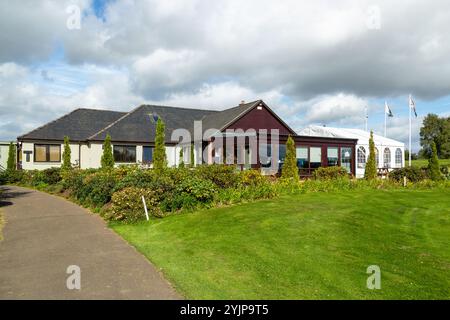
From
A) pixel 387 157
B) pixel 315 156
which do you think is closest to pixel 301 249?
pixel 315 156

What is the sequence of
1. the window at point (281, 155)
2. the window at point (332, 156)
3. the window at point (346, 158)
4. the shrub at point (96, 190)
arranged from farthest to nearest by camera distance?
the window at point (346, 158)
the window at point (332, 156)
the window at point (281, 155)
the shrub at point (96, 190)

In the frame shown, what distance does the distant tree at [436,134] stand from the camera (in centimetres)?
7575

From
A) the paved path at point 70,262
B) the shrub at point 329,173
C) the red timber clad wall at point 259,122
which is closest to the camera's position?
the paved path at point 70,262

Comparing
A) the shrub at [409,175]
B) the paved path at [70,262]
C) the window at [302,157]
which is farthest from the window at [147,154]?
the shrub at [409,175]

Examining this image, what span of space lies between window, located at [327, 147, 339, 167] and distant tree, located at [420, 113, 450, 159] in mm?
56912

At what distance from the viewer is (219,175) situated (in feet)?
52.8

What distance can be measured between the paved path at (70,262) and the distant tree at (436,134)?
78.9 metres

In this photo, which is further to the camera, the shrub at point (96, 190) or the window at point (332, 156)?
the window at point (332, 156)

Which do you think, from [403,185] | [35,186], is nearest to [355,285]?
[403,185]

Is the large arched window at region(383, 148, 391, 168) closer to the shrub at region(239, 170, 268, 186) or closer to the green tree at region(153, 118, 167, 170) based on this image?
the shrub at region(239, 170, 268, 186)

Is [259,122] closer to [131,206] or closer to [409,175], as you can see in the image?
[409,175]

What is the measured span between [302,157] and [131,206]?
674 inches

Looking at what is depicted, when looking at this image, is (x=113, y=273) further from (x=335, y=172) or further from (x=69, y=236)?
(x=335, y=172)

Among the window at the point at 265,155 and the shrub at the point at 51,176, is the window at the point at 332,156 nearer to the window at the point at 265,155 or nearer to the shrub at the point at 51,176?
the window at the point at 265,155
